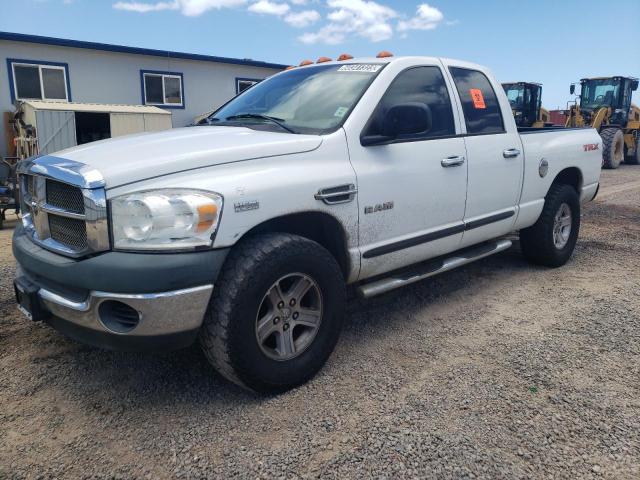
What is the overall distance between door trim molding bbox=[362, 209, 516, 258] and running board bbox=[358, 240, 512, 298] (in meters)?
0.21

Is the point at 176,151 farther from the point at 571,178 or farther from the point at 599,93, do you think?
the point at 599,93

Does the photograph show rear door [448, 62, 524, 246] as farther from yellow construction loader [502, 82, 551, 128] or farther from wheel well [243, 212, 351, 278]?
yellow construction loader [502, 82, 551, 128]

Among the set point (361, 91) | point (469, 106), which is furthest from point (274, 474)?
point (469, 106)

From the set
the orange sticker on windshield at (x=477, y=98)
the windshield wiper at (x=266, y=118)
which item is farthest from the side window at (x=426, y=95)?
the windshield wiper at (x=266, y=118)

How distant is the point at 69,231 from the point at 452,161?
8.20 ft

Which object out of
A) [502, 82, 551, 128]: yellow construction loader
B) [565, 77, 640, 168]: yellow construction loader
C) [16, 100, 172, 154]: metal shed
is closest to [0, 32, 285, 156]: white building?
[16, 100, 172, 154]: metal shed

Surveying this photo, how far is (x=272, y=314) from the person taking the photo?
2703 mm

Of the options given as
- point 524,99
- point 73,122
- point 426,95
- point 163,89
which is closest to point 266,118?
point 426,95

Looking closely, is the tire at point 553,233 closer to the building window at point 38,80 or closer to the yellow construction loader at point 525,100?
the yellow construction loader at point 525,100

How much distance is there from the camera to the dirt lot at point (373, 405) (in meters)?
2.24

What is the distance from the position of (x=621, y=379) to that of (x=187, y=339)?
8.00 ft

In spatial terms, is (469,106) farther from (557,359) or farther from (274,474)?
(274,474)

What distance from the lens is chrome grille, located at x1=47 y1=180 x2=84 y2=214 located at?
2.45 m

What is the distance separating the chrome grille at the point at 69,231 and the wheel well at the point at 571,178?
4.35 metres
